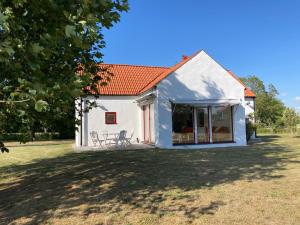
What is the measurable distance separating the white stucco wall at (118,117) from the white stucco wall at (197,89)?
14.5ft

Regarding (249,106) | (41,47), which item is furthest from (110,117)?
(41,47)

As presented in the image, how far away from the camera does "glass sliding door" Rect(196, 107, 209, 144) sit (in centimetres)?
2052

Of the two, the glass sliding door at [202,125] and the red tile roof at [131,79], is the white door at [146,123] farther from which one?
the glass sliding door at [202,125]

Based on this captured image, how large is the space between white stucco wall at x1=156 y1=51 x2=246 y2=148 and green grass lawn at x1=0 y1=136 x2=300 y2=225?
6.98m

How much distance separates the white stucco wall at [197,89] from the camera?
19531 millimetres

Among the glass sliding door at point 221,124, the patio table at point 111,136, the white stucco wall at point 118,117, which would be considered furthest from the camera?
the white stucco wall at point 118,117

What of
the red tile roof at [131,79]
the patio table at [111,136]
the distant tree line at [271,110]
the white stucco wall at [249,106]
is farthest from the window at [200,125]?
the distant tree line at [271,110]

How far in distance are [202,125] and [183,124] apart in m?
1.39

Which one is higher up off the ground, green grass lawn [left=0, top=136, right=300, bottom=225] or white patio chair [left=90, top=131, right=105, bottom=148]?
white patio chair [left=90, top=131, right=105, bottom=148]

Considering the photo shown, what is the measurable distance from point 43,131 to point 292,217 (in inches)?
259

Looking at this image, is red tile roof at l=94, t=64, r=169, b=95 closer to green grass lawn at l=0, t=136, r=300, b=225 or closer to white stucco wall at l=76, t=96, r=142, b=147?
white stucco wall at l=76, t=96, r=142, b=147

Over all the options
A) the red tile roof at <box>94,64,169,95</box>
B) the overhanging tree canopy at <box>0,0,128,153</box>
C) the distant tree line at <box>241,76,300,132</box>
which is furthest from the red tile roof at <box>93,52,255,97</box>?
the overhanging tree canopy at <box>0,0,128,153</box>

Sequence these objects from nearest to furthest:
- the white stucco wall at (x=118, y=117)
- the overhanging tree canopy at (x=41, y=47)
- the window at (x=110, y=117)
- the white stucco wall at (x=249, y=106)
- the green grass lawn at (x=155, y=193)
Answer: the overhanging tree canopy at (x=41, y=47) < the green grass lawn at (x=155, y=193) < the white stucco wall at (x=118, y=117) < the window at (x=110, y=117) < the white stucco wall at (x=249, y=106)

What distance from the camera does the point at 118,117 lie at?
76.4 feet
